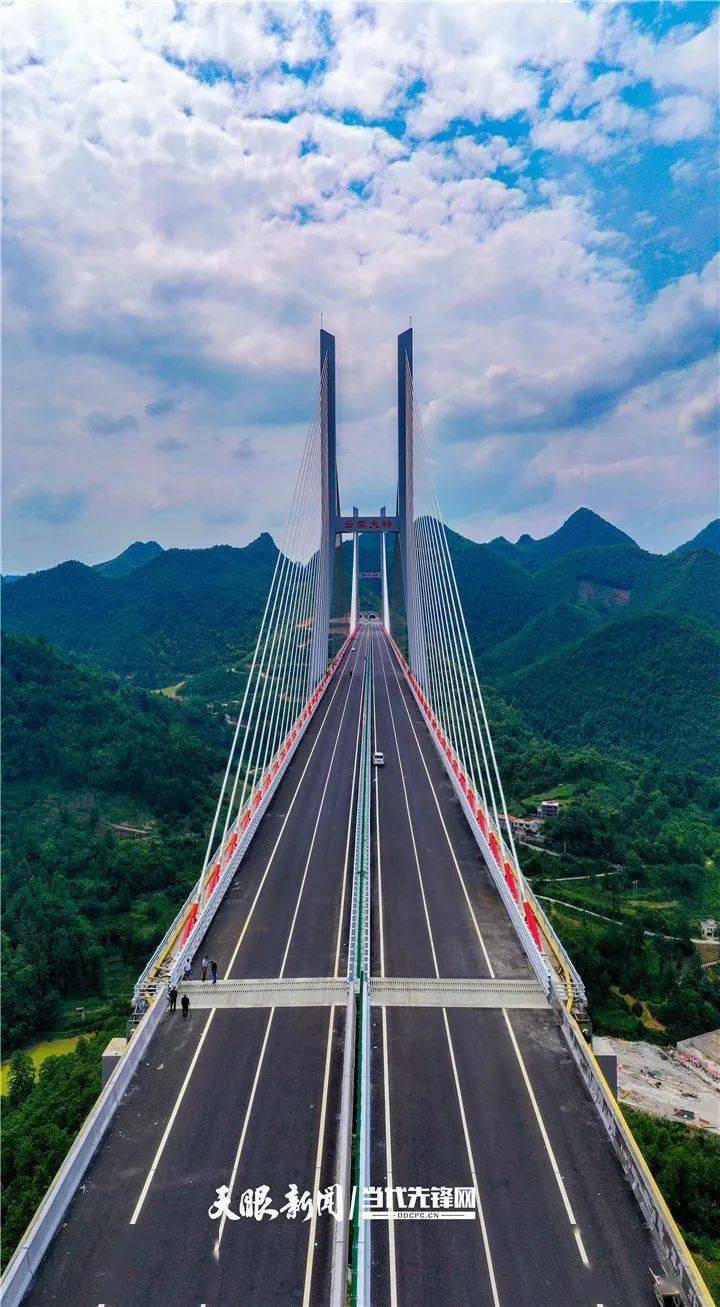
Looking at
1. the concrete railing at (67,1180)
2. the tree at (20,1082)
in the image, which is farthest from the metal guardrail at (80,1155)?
the tree at (20,1082)

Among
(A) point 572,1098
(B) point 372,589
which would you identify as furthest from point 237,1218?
(B) point 372,589

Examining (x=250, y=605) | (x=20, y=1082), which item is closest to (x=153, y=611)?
(x=250, y=605)

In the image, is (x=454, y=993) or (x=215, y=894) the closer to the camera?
(x=454, y=993)

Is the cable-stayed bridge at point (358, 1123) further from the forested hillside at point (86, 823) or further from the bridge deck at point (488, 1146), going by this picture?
the forested hillside at point (86, 823)

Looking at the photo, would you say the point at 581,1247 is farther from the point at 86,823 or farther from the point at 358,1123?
the point at 86,823

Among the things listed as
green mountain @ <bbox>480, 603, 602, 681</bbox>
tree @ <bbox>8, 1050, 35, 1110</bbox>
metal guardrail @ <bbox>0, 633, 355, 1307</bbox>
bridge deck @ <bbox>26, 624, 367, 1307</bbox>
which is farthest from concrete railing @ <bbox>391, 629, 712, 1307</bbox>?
green mountain @ <bbox>480, 603, 602, 681</bbox>
